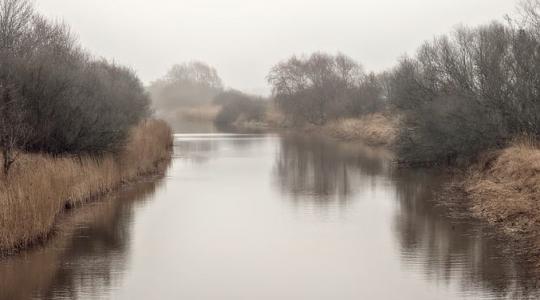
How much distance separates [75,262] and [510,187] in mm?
9556

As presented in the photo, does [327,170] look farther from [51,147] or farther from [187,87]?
[187,87]

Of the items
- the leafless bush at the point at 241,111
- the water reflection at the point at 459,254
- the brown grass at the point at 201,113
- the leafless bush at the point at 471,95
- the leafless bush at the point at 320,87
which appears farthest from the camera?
the brown grass at the point at 201,113

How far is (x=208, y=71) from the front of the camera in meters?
143

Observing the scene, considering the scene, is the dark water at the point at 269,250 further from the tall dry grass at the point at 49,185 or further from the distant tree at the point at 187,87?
the distant tree at the point at 187,87

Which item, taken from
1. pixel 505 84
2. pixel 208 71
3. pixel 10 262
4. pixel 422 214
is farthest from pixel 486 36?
pixel 208 71

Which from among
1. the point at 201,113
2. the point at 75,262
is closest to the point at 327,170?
the point at 75,262

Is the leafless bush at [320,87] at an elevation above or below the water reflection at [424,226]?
above

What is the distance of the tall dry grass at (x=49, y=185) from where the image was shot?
414 inches

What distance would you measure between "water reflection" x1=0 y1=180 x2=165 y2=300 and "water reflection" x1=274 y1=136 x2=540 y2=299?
15.4 feet

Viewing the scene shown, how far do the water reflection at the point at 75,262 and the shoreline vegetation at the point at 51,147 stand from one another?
40 centimetres

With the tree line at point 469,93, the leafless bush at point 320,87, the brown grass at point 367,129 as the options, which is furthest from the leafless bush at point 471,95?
the leafless bush at point 320,87

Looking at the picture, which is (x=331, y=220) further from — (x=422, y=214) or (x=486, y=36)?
(x=486, y=36)

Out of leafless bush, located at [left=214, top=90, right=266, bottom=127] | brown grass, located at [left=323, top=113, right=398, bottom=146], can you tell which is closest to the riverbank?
brown grass, located at [left=323, top=113, right=398, bottom=146]

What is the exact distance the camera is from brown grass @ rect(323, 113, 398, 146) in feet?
129
